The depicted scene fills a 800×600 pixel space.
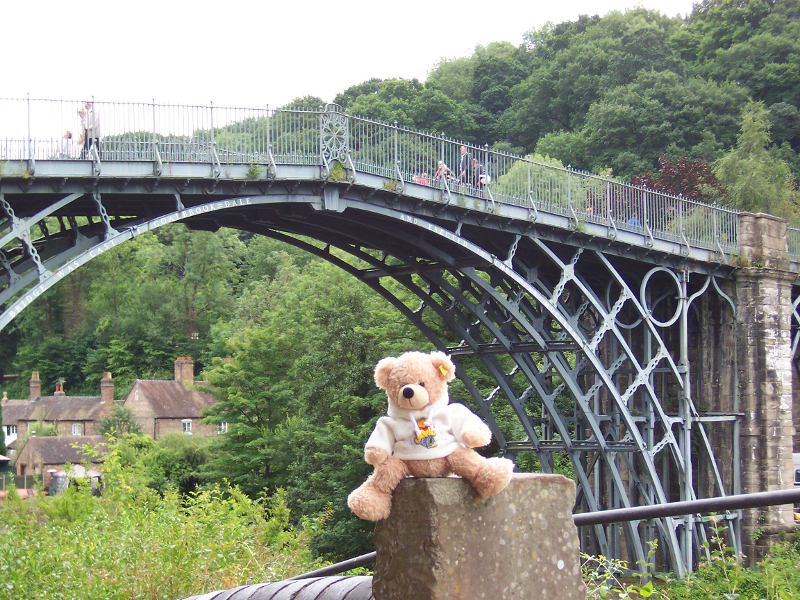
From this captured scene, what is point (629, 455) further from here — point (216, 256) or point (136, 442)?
point (216, 256)

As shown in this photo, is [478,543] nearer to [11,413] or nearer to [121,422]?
[121,422]

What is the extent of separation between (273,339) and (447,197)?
16.5 m

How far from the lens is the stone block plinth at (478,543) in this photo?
2.98m

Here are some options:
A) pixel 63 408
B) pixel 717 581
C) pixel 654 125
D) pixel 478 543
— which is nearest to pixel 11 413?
pixel 63 408

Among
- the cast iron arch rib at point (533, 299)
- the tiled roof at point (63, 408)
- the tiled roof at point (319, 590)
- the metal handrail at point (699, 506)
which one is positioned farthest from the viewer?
the tiled roof at point (63, 408)

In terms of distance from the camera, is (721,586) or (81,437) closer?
(721,586)

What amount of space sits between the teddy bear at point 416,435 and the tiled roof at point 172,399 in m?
46.2

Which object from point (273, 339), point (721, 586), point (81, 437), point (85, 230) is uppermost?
point (85, 230)

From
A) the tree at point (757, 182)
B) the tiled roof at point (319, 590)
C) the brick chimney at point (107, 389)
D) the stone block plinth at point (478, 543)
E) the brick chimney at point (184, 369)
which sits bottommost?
the brick chimney at point (107, 389)

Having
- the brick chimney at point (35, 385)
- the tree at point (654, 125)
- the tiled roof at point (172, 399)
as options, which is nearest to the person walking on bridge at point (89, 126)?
the tree at point (654, 125)

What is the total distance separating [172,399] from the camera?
5006cm

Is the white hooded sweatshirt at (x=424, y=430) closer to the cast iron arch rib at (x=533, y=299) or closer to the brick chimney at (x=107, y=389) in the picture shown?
the cast iron arch rib at (x=533, y=299)

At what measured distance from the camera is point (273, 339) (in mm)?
29297

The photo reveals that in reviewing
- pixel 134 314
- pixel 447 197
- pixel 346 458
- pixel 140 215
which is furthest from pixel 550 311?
pixel 134 314
